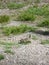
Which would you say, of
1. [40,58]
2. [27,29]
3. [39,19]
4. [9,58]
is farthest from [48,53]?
[39,19]

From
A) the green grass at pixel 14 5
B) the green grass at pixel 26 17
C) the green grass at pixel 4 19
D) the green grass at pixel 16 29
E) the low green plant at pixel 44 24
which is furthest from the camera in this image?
the green grass at pixel 14 5

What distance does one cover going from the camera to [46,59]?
25.8ft

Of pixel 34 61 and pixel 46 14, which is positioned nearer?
pixel 34 61

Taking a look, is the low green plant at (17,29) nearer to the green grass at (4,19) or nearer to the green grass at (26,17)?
the green grass at (4,19)

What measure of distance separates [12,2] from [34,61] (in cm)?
751

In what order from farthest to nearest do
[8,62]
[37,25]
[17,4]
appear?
[17,4]
[37,25]
[8,62]

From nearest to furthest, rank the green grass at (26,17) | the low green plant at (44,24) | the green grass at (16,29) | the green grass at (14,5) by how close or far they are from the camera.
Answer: the green grass at (16,29) → the low green plant at (44,24) → the green grass at (26,17) → the green grass at (14,5)

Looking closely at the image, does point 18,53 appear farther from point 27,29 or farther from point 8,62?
point 27,29

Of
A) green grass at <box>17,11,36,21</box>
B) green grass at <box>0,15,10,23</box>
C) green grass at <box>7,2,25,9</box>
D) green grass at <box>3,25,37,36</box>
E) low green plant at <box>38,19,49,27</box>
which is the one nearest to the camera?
green grass at <box>3,25,37,36</box>

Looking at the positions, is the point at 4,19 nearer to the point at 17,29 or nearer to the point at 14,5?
the point at 17,29

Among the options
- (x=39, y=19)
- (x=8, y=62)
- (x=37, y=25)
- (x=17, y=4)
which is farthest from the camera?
(x=17, y=4)

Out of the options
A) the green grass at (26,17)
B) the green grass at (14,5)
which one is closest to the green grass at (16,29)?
the green grass at (26,17)

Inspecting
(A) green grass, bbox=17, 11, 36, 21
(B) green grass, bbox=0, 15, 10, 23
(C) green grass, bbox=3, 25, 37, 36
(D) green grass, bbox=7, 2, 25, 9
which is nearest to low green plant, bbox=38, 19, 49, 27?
(C) green grass, bbox=3, 25, 37, 36

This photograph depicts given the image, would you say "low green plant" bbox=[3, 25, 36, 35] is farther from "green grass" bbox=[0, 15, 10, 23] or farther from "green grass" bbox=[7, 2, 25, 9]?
"green grass" bbox=[7, 2, 25, 9]
